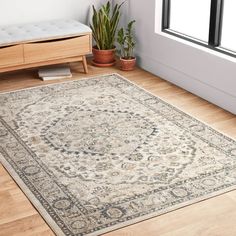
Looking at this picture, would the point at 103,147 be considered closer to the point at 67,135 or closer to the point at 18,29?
the point at 67,135

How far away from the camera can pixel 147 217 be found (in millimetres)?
2463

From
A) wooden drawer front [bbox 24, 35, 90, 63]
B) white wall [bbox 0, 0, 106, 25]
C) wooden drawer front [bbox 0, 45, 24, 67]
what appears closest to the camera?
wooden drawer front [bbox 0, 45, 24, 67]

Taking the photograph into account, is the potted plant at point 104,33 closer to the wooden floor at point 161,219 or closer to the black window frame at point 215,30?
the black window frame at point 215,30

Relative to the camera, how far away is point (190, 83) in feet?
13.4

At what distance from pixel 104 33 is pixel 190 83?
1.01 meters

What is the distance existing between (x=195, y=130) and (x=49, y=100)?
119cm

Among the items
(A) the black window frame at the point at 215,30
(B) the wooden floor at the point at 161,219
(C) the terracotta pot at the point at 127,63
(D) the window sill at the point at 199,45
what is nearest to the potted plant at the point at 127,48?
(C) the terracotta pot at the point at 127,63

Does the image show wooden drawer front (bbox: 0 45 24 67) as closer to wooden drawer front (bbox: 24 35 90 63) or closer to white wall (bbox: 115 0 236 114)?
wooden drawer front (bbox: 24 35 90 63)

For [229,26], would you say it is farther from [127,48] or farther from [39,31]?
[39,31]

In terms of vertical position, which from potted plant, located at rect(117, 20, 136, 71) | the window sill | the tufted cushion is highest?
the tufted cushion

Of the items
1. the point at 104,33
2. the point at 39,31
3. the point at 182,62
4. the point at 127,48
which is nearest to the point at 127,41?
the point at 127,48

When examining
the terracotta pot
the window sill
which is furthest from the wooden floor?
the terracotta pot

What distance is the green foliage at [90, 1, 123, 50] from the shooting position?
4582 millimetres

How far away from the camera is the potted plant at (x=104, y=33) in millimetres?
4590
